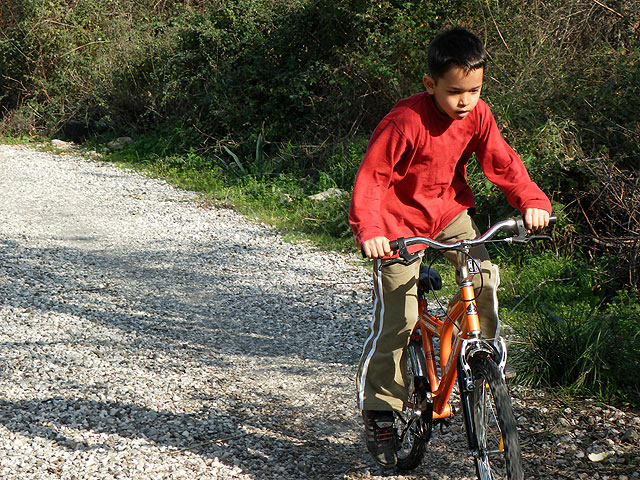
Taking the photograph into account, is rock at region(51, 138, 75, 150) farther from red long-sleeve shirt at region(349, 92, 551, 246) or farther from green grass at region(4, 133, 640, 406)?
red long-sleeve shirt at region(349, 92, 551, 246)

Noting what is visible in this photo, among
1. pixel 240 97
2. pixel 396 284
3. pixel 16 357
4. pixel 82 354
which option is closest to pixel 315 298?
pixel 82 354

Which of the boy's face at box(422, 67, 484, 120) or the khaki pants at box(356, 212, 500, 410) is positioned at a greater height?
the boy's face at box(422, 67, 484, 120)

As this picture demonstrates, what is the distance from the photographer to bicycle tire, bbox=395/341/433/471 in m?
3.07

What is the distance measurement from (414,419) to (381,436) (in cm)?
17

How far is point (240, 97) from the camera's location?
1217cm

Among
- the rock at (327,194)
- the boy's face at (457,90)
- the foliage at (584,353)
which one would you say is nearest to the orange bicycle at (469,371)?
the boy's face at (457,90)

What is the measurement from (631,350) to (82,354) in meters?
3.44

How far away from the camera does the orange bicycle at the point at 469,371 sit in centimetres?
246

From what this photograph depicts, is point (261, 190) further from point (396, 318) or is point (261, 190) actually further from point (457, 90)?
point (457, 90)

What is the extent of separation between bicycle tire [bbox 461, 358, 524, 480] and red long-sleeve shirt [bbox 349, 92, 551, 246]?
67 cm

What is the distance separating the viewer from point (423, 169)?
9.62ft

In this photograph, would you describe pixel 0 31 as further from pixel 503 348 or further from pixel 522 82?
pixel 503 348

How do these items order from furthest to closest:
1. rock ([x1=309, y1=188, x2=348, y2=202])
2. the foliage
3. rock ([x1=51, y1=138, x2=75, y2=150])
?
rock ([x1=51, y1=138, x2=75, y2=150])
rock ([x1=309, y1=188, x2=348, y2=202])
the foliage

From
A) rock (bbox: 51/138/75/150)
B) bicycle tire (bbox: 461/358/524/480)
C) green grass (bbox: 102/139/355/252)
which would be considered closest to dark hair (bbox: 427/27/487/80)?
bicycle tire (bbox: 461/358/524/480)
